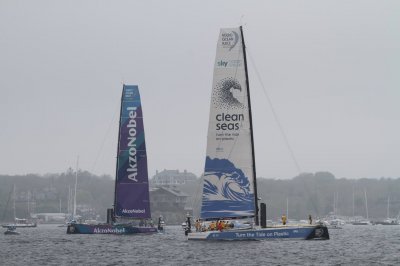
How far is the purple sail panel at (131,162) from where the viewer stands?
240ft

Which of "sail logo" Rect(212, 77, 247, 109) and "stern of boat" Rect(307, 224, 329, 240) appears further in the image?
"sail logo" Rect(212, 77, 247, 109)

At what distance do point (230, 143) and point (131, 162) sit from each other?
76.1ft

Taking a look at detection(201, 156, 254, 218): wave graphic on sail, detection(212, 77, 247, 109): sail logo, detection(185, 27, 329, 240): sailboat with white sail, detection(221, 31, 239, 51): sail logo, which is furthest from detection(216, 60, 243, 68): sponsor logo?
detection(201, 156, 254, 218): wave graphic on sail

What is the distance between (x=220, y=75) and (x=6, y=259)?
17966mm

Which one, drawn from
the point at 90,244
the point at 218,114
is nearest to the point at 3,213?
the point at 90,244

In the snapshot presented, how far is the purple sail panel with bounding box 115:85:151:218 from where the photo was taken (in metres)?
73.1

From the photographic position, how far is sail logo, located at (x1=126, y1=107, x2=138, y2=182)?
73062 millimetres

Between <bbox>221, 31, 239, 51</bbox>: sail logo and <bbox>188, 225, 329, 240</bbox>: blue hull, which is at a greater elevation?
<bbox>221, 31, 239, 51</bbox>: sail logo

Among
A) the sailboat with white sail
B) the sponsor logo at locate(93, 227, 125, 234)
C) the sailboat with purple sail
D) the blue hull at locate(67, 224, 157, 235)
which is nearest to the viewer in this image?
the sailboat with white sail

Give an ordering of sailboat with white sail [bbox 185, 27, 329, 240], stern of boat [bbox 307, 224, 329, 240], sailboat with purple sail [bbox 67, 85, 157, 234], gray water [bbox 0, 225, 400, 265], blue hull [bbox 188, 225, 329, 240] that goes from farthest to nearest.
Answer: sailboat with purple sail [bbox 67, 85, 157, 234]
sailboat with white sail [bbox 185, 27, 329, 240]
stern of boat [bbox 307, 224, 329, 240]
blue hull [bbox 188, 225, 329, 240]
gray water [bbox 0, 225, 400, 265]

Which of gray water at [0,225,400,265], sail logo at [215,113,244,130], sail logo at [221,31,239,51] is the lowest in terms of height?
gray water at [0,225,400,265]

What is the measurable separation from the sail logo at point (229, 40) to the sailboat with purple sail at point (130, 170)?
22.7m

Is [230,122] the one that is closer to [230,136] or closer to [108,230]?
[230,136]

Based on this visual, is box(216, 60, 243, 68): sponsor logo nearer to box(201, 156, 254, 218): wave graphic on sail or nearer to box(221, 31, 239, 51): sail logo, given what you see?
box(221, 31, 239, 51): sail logo
